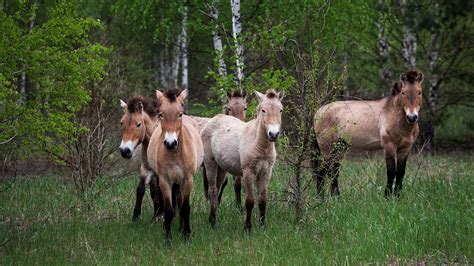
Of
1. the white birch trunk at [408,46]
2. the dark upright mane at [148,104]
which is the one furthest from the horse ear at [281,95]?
the white birch trunk at [408,46]

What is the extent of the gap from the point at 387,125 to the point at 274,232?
3744 millimetres

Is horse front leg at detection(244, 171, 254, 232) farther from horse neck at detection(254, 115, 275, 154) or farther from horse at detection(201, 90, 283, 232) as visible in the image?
horse neck at detection(254, 115, 275, 154)

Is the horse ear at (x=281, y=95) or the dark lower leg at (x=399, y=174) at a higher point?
the horse ear at (x=281, y=95)

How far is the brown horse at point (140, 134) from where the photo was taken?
894 cm

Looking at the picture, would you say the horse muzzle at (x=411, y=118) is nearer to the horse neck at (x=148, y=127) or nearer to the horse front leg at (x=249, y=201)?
the horse front leg at (x=249, y=201)

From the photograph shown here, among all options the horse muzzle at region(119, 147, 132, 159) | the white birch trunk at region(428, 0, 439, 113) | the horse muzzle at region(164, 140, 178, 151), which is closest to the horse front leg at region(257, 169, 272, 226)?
the horse muzzle at region(164, 140, 178, 151)

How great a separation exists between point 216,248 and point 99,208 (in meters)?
3.54

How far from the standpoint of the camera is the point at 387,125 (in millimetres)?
10992

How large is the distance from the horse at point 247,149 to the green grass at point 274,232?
453mm

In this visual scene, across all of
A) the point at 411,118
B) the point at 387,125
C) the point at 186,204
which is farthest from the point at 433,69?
the point at 186,204

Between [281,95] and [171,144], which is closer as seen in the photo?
[171,144]

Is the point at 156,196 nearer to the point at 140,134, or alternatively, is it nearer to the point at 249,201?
the point at 140,134

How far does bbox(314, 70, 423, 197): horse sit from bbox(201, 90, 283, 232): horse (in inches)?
46.2

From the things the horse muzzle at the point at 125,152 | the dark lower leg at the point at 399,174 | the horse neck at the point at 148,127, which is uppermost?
the horse neck at the point at 148,127
